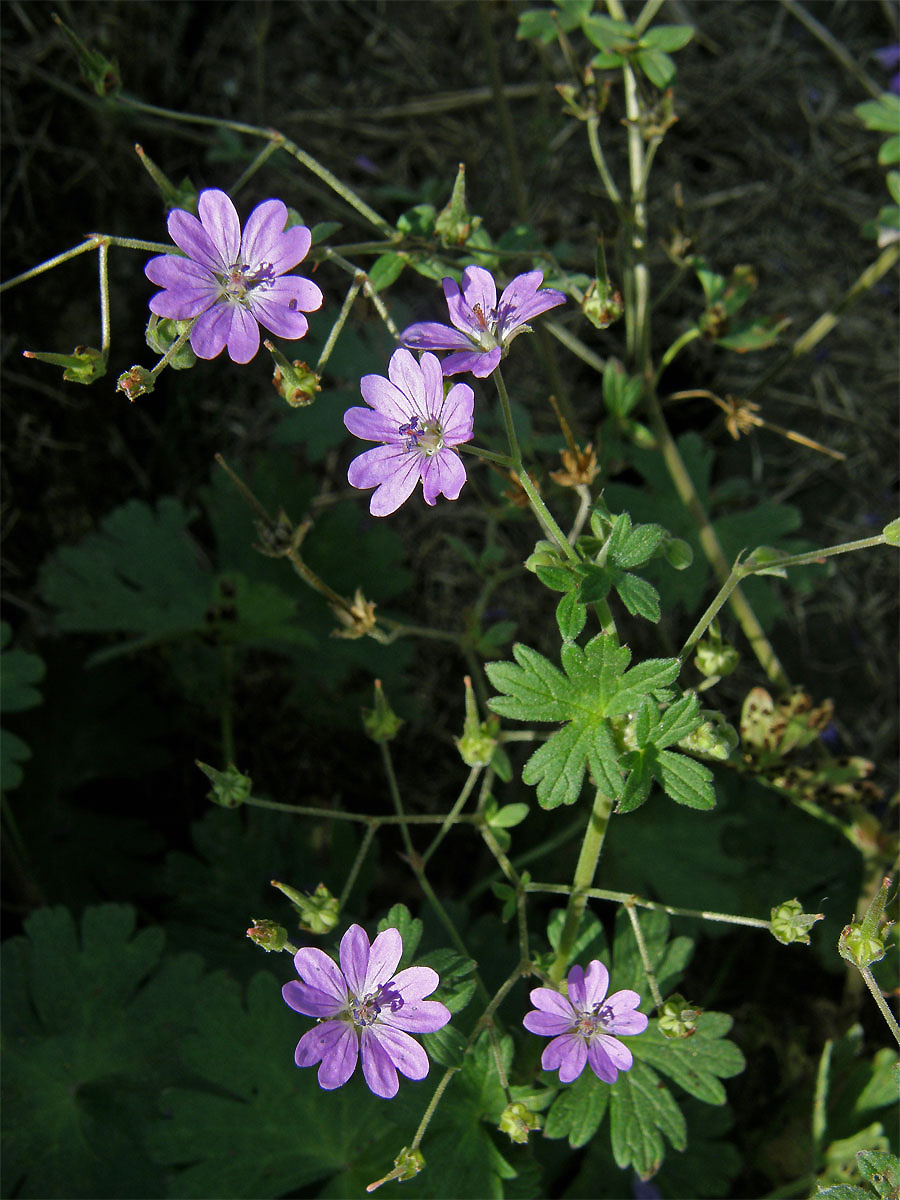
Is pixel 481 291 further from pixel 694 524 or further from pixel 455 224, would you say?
pixel 694 524

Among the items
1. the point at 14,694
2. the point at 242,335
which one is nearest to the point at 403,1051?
the point at 242,335

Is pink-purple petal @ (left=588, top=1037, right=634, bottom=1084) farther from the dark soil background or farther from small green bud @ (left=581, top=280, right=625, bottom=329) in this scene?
the dark soil background

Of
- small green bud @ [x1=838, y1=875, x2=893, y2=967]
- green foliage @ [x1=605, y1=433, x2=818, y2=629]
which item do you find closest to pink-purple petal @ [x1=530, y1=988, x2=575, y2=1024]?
small green bud @ [x1=838, y1=875, x2=893, y2=967]

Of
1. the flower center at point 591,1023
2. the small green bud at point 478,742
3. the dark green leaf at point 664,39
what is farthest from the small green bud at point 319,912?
the dark green leaf at point 664,39

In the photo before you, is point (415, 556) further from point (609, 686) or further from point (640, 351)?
point (609, 686)

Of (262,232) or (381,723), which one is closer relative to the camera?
(262,232)

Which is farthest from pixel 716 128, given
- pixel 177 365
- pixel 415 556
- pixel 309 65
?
pixel 177 365
